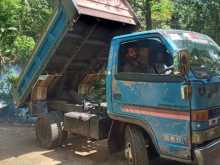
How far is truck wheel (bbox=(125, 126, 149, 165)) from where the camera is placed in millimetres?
5625

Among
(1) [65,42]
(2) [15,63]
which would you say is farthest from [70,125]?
(2) [15,63]

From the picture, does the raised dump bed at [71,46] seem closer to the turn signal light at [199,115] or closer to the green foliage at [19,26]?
the turn signal light at [199,115]

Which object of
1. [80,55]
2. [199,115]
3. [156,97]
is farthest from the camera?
[80,55]

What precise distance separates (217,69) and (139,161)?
1.78 m

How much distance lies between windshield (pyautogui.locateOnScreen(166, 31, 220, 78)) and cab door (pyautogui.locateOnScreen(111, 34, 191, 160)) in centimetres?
24

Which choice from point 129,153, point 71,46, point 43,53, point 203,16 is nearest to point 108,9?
point 71,46

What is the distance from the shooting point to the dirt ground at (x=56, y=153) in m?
7.05

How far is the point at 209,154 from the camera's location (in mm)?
4715

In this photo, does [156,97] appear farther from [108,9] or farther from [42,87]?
[42,87]

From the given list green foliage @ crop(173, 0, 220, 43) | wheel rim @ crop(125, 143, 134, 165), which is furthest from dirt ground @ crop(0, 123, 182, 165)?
green foliage @ crop(173, 0, 220, 43)

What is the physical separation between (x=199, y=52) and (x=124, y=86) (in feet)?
4.09

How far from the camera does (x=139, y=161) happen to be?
221 inches

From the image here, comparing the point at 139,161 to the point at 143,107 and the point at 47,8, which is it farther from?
the point at 47,8

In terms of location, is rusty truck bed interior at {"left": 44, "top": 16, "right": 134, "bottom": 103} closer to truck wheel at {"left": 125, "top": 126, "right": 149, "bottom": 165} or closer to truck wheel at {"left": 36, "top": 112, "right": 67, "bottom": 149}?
truck wheel at {"left": 36, "top": 112, "right": 67, "bottom": 149}
